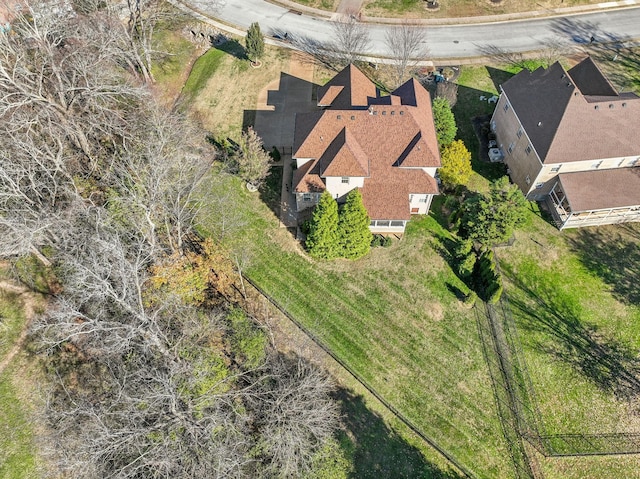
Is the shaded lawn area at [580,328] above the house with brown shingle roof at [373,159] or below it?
below

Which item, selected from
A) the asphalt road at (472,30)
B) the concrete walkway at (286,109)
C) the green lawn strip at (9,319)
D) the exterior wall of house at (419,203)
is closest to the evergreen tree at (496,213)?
the exterior wall of house at (419,203)

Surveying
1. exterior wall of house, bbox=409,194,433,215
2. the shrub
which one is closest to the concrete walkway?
the shrub

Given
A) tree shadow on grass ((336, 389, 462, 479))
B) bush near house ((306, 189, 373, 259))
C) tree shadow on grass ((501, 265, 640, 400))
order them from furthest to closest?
bush near house ((306, 189, 373, 259))
tree shadow on grass ((501, 265, 640, 400))
tree shadow on grass ((336, 389, 462, 479))

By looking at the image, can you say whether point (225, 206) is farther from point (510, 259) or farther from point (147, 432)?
point (510, 259)

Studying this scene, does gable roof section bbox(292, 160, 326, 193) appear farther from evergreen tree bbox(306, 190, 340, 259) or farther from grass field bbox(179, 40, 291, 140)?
grass field bbox(179, 40, 291, 140)

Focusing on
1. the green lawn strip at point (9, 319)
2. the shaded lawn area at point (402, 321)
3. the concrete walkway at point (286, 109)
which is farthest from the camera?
the concrete walkway at point (286, 109)

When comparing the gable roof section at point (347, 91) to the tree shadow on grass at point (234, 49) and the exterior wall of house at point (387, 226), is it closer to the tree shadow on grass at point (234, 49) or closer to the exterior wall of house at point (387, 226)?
the exterior wall of house at point (387, 226)
